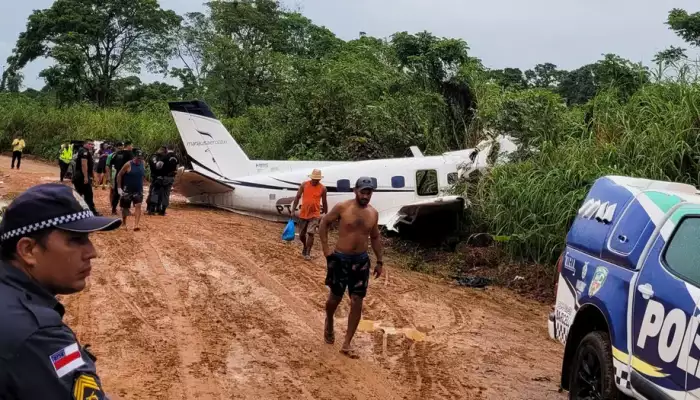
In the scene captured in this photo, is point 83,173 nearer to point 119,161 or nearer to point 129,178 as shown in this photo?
point 119,161

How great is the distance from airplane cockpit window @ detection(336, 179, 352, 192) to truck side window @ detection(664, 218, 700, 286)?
1177cm

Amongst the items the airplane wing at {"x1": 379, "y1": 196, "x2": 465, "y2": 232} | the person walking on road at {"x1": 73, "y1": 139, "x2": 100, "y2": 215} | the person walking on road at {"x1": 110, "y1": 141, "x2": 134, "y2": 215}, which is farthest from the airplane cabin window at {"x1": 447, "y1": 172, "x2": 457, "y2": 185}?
the person walking on road at {"x1": 73, "y1": 139, "x2": 100, "y2": 215}

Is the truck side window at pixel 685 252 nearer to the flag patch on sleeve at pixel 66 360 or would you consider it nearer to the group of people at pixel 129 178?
the flag patch on sleeve at pixel 66 360

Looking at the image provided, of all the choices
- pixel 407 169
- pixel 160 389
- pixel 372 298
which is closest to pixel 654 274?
pixel 160 389

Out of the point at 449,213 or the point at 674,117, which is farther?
the point at 449,213

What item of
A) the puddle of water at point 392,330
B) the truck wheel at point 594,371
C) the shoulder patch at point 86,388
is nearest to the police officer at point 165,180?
the puddle of water at point 392,330

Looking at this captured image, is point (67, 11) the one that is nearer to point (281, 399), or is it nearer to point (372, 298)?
point (372, 298)

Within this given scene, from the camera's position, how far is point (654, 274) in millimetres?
4246

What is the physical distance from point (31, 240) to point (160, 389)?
4.41m

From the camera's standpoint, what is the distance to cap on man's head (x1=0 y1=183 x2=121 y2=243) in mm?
1899

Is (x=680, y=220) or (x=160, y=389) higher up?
(x=680, y=220)

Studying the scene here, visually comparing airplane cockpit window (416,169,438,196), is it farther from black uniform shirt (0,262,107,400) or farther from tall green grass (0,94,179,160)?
tall green grass (0,94,179,160)

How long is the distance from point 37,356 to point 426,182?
1434 centimetres

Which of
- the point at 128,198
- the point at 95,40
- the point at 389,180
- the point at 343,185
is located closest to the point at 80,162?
the point at 128,198
